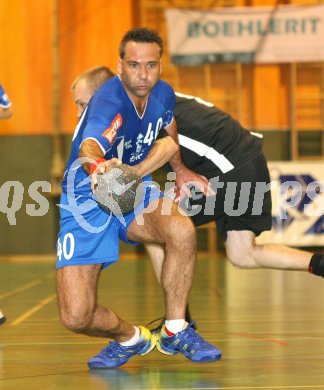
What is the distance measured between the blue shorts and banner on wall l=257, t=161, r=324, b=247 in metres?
8.02

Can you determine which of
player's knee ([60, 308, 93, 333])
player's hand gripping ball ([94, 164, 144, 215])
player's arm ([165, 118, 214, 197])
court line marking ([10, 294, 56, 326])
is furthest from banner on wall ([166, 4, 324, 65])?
player's hand gripping ball ([94, 164, 144, 215])

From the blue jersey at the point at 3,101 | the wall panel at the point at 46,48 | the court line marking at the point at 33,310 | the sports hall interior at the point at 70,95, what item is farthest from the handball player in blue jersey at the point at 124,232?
the wall panel at the point at 46,48

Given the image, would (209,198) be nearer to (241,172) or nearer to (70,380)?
(241,172)

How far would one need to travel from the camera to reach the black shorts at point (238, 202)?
5699mm

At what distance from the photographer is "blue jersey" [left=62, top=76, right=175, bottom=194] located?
13.3 feet

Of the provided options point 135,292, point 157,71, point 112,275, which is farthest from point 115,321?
point 112,275

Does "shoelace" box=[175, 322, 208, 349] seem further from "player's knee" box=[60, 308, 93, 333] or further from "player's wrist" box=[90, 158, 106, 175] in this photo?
"player's wrist" box=[90, 158, 106, 175]

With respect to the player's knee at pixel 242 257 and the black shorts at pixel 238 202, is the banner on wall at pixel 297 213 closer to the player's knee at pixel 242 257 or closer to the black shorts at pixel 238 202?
the black shorts at pixel 238 202

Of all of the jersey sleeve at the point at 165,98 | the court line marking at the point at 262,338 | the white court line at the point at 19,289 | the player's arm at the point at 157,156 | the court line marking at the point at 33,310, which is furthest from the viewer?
the white court line at the point at 19,289

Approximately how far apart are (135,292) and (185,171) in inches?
127

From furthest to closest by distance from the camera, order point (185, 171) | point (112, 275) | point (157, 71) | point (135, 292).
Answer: point (112, 275), point (135, 292), point (185, 171), point (157, 71)

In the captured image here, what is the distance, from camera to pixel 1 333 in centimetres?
570

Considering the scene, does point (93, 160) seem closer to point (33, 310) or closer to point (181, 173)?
point (181, 173)

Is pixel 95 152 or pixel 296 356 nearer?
pixel 95 152
